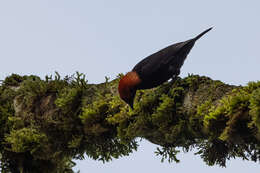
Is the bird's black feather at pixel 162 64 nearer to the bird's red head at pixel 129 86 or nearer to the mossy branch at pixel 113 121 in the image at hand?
the bird's red head at pixel 129 86

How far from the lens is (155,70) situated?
482 centimetres

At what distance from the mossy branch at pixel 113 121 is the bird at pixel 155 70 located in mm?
158

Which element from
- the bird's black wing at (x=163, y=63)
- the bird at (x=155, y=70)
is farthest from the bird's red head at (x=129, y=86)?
the bird's black wing at (x=163, y=63)

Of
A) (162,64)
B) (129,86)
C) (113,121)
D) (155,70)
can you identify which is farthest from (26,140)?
(162,64)

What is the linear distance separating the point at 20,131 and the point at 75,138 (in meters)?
0.79

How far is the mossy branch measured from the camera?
329 centimetres

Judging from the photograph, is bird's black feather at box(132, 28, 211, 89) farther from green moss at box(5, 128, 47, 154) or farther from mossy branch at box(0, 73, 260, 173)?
green moss at box(5, 128, 47, 154)

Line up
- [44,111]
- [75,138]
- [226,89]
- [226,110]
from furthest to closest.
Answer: [44,111]
[75,138]
[226,89]
[226,110]

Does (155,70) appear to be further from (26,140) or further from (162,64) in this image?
(26,140)

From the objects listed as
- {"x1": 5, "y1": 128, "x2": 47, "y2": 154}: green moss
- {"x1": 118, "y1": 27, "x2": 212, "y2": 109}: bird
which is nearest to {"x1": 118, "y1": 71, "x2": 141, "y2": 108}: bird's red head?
{"x1": 118, "y1": 27, "x2": 212, "y2": 109}: bird

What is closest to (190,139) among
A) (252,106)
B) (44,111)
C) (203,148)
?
(203,148)

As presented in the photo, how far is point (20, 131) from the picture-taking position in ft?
15.7

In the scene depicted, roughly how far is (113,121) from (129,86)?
0.53 metres

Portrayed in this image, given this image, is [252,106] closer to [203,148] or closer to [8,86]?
[203,148]
